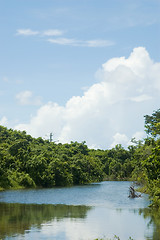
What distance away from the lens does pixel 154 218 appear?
89.8 ft

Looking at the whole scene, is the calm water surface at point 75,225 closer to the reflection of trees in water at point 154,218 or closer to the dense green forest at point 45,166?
the reflection of trees in water at point 154,218

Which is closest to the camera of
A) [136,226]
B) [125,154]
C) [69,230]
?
[69,230]

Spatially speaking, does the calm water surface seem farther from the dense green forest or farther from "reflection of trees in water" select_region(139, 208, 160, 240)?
the dense green forest

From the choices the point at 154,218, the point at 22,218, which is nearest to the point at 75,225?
the point at 22,218

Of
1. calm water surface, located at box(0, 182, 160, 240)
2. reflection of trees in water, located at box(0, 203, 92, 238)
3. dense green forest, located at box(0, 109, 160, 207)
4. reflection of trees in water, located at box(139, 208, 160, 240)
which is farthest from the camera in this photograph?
dense green forest, located at box(0, 109, 160, 207)

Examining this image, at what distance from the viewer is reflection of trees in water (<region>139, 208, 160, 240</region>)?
68.6 ft

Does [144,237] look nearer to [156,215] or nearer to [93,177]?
[156,215]

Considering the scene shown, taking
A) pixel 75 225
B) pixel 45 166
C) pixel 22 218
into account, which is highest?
pixel 45 166

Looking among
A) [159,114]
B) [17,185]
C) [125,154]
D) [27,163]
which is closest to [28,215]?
[159,114]

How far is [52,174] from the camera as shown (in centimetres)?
7831

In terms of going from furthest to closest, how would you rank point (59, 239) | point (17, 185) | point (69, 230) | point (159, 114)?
point (17, 185) < point (159, 114) < point (69, 230) < point (59, 239)

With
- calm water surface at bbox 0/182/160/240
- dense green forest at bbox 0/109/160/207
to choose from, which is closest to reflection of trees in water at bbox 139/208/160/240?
calm water surface at bbox 0/182/160/240

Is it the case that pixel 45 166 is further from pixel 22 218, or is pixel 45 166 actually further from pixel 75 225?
pixel 75 225

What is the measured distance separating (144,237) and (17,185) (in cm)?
4802
